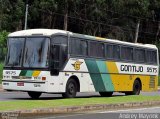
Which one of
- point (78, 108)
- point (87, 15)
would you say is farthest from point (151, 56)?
point (87, 15)

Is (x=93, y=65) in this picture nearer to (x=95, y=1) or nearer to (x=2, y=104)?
(x=2, y=104)

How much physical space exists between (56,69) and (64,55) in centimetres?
84

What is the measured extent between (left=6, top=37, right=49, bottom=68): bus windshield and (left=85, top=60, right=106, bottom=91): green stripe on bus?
3.10 meters

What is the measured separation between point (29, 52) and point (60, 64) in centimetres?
149

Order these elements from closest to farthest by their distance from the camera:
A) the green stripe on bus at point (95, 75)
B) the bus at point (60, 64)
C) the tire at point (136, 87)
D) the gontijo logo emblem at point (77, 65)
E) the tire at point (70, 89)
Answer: the bus at point (60, 64)
the tire at point (70, 89)
the gontijo logo emblem at point (77, 65)
the green stripe on bus at point (95, 75)
the tire at point (136, 87)

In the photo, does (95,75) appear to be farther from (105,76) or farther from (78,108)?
(78,108)

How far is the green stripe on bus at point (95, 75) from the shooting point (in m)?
25.4

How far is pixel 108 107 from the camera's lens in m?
19.6

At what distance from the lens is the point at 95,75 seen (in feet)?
85.4

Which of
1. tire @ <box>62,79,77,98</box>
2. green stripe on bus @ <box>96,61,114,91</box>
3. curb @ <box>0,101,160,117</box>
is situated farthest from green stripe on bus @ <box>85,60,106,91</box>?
curb @ <box>0,101,160,117</box>

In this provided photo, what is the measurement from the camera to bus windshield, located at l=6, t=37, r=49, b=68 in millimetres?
22688

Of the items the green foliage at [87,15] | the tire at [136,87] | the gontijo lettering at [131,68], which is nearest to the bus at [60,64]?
the gontijo lettering at [131,68]

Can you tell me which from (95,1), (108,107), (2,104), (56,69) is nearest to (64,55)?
(56,69)

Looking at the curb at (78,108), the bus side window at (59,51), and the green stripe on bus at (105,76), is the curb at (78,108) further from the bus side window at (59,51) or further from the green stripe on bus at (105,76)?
the green stripe on bus at (105,76)
